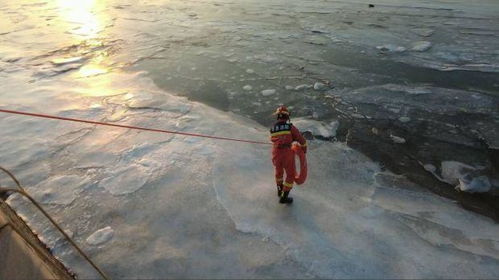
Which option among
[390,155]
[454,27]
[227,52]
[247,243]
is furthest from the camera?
[454,27]

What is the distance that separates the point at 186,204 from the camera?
3.44 m

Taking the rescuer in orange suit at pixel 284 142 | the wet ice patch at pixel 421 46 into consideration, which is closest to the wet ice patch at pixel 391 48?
the wet ice patch at pixel 421 46

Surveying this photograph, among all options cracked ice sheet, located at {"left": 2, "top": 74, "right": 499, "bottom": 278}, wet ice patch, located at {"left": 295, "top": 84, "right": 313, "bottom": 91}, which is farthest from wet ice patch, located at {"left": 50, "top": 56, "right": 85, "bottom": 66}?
wet ice patch, located at {"left": 295, "top": 84, "right": 313, "bottom": 91}

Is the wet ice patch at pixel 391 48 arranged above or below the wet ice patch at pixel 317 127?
above

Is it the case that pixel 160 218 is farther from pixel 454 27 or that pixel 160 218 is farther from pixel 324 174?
pixel 454 27

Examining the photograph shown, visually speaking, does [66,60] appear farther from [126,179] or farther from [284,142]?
[284,142]

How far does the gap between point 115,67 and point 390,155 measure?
5.39 m

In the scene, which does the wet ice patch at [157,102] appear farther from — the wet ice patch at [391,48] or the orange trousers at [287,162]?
the wet ice patch at [391,48]

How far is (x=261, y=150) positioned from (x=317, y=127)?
0.92m

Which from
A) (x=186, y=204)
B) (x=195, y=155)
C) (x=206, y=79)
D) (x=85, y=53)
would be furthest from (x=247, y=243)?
(x=85, y=53)

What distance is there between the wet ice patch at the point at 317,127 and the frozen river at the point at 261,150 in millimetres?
28

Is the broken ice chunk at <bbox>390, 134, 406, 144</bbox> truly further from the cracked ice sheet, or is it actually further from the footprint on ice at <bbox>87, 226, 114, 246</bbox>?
the footprint on ice at <bbox>87, 226, 114, 246</bbox>

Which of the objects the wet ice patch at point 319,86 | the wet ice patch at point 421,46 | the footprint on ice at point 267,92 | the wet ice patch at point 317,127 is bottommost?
the wet ice patch at point 317,127

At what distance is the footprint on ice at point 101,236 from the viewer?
120 inches
